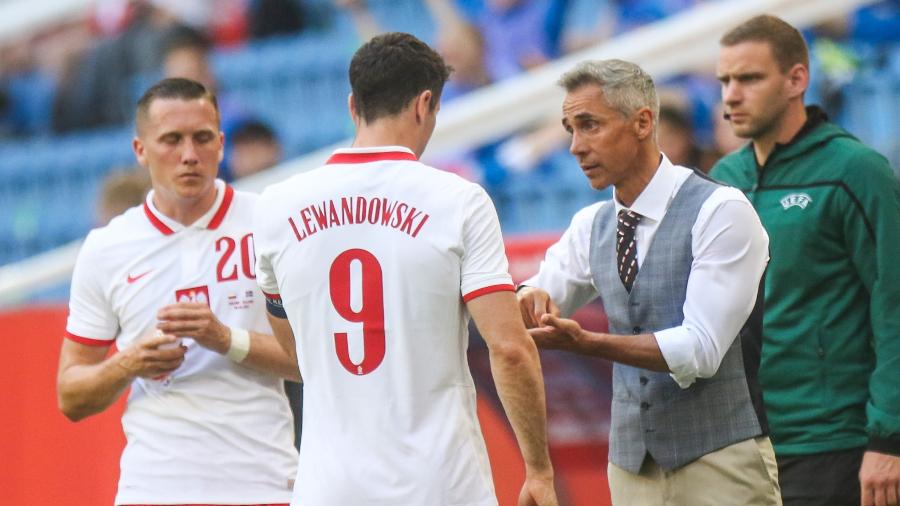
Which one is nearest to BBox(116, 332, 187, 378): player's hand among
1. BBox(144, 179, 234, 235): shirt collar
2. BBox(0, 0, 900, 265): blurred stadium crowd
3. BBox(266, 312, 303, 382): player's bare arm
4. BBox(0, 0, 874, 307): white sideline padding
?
BBox(266, 312, 303, 382): player's bare arm

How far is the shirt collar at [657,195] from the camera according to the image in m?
3.45

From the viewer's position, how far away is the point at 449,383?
10.4 feet

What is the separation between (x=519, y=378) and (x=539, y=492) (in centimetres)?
27

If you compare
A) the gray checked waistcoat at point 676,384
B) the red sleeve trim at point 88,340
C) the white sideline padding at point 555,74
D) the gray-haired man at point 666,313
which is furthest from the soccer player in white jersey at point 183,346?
the white sideline padding at point 555,74

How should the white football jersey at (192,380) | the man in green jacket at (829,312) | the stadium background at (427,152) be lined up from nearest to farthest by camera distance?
the man in green jacket at (829,312), the white football jersey at (192,380), the stadium background at (427,152)

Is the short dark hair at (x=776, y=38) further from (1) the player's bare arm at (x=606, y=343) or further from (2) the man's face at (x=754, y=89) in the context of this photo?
(1) the player's bare arm at (x=606, y=343)

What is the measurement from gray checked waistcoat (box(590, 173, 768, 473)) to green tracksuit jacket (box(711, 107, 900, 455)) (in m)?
0.43

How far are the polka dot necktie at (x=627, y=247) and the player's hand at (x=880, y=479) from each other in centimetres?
89

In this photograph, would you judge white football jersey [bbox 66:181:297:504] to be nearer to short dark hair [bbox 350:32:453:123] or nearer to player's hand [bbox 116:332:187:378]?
player's hand [bbox 116:332:187:378]

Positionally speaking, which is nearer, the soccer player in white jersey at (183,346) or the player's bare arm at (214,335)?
the player's bare arm at (214,335)

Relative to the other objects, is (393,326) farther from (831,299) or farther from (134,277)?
(831,299)

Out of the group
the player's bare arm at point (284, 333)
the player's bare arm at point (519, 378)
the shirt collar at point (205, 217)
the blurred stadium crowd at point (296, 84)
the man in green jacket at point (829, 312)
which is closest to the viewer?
the player's bare arm at point (519, 378)

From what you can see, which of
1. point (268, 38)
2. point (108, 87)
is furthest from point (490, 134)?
point (108, 87)

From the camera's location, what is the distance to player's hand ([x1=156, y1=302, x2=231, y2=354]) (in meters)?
3.68
